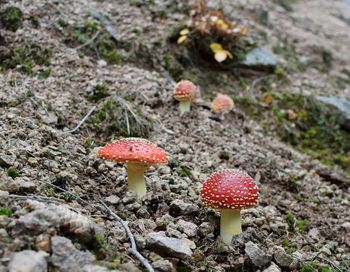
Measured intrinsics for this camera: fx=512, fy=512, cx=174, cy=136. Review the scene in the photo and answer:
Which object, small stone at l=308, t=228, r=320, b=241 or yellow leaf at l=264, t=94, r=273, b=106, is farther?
yellow leaf at l=264, t=94, r=273, b=106

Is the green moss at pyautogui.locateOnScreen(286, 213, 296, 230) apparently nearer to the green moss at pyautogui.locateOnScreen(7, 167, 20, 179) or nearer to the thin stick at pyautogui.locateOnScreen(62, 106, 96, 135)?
the thin stick at pyautogui.locateOnScreen(62, 106, 96, 135)

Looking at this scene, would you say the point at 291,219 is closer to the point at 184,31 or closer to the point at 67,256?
the point at 67,256

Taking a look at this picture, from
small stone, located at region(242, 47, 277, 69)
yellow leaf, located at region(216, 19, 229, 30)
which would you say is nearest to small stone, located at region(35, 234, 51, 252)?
yellow leaf, located at region(216, 19, 229, 30)

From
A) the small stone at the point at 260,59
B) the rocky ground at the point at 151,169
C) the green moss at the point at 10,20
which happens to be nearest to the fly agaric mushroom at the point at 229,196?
the rocky ground at the point at 151,169

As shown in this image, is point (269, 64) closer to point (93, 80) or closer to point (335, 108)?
point (335, 108)

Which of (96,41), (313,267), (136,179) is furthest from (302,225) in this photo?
(96,41)
